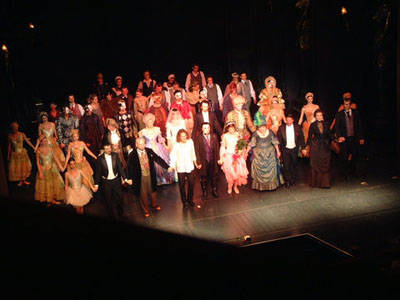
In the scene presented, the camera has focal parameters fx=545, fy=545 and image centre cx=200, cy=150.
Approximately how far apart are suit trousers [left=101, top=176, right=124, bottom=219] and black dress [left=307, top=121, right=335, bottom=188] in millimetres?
3746

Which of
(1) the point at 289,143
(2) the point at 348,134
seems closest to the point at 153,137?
(1) the point at 289,143

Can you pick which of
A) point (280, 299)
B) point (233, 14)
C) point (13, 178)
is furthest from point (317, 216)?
point (233, 14)

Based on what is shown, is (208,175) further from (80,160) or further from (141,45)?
(141,45)

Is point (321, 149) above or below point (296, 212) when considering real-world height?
above

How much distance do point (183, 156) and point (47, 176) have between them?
9.10 ft

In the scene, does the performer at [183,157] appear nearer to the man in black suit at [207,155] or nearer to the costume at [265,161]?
the man in black suit at [207,155]

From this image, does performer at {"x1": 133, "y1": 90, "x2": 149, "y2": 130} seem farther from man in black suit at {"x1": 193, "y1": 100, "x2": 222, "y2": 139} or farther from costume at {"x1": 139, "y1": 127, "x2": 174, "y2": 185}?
costume at {"x1": 139, "y1": 127, "x2": 174, "y2": 185}

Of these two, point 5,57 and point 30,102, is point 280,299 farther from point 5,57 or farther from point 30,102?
point 30,102

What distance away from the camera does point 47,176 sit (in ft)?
34.6

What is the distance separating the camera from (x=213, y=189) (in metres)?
10.6

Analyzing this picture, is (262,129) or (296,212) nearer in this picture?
(296,212)

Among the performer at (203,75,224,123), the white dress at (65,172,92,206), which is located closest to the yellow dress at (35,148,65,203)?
the white dress at (65,172,92,206)

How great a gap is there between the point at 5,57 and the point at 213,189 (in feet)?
30.1

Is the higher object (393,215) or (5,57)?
(5,57)
